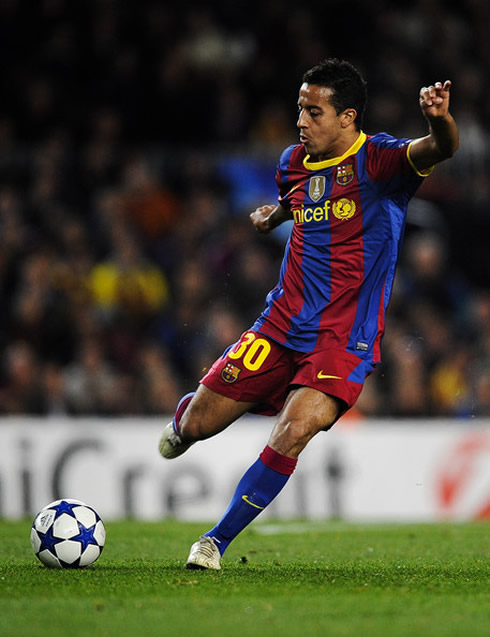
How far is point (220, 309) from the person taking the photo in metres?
11.7

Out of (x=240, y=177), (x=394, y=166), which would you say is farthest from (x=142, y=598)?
(x=240, y=177)

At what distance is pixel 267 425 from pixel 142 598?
6651mm

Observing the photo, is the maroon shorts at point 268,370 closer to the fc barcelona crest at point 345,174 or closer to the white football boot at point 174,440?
the white football boot at point 174,440

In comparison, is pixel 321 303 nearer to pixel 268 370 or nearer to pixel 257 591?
pixel 268 370

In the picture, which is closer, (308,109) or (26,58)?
(308,109)

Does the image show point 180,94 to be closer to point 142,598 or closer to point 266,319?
point 266,319

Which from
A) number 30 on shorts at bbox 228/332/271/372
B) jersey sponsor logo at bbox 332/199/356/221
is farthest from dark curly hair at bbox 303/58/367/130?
number 30 on shorts at bbox 228/332/271/372

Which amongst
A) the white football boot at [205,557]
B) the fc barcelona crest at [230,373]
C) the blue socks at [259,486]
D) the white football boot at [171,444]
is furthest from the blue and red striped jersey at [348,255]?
the white football boot at [205,557]

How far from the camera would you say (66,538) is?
5.84 meters

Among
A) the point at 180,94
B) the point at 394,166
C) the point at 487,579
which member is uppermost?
the point at 180,94

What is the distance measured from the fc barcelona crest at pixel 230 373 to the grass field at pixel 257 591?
39.1 inches

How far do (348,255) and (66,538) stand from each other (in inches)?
81.0

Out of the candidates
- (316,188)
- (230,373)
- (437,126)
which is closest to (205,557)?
(230,373)

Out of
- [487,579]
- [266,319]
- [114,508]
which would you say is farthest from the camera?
[114,508]
